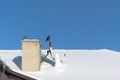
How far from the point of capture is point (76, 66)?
1720 centimetres

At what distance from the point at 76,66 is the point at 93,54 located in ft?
10.4

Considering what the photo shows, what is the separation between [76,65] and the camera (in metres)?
17.4

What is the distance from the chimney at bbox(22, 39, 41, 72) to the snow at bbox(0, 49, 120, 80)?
0.32m

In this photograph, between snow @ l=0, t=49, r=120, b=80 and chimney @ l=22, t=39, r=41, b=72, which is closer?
snow @ l=0, t=49, r=120, b=80

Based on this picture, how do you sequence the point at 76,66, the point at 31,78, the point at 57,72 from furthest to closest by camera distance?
the point at 76,66
the point at 57,72
the point at 31,78

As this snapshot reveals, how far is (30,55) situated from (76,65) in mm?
2206

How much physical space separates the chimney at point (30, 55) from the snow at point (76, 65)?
1.04ft

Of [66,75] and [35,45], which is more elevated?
[35,45]

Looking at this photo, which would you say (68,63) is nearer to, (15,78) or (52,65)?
(52,65)

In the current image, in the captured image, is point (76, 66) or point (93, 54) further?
point (93, 54)

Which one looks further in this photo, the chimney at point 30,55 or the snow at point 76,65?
the chimney at point 30,55

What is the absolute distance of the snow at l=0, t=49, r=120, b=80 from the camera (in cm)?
1552

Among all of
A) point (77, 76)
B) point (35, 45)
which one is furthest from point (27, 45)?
point (77, 76)

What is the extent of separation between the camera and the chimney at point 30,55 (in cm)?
1617
